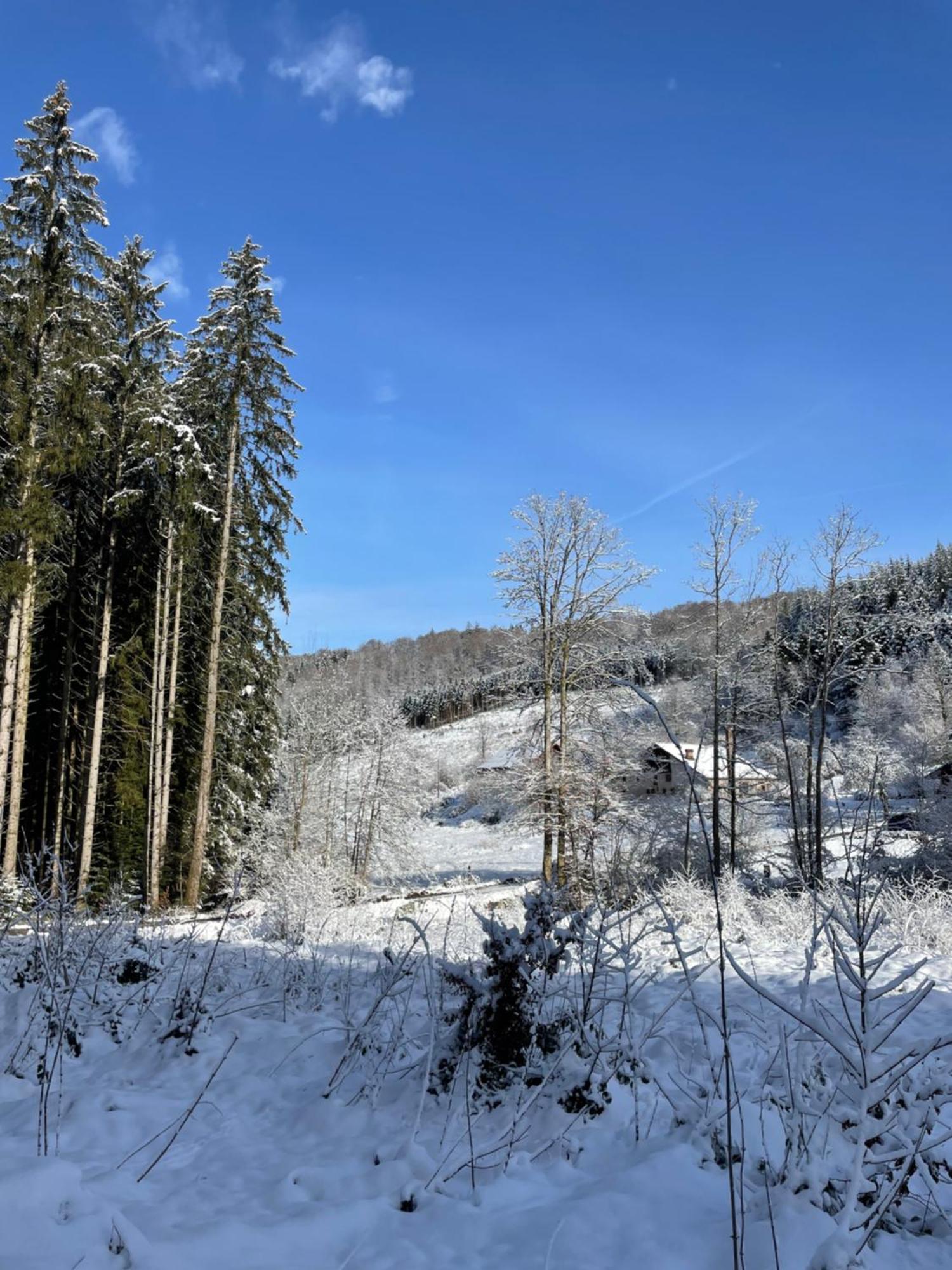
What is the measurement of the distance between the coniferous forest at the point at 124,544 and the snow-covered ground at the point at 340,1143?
9.36 m

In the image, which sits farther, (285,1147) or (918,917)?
(918,917)

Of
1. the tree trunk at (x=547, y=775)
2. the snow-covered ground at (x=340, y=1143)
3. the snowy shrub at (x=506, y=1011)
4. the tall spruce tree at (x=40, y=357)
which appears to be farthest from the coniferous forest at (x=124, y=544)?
the snowy shrub at (x=506, y=1011)

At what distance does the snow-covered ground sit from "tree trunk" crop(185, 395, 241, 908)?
362 inches

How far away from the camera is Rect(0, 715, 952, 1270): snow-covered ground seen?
2.59m

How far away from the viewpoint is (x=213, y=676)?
15.8 metres

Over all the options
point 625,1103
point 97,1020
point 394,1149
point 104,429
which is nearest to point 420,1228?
point 394,1149

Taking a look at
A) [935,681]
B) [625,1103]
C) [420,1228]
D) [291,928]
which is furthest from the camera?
[935,681]

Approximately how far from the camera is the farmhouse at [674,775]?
916 centimetres

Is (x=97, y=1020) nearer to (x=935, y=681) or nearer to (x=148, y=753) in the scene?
(x=148, y=753)

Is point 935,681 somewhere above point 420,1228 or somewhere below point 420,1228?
above

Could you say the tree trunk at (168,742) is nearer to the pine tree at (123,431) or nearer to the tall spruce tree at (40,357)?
the pine tree at (123,431)

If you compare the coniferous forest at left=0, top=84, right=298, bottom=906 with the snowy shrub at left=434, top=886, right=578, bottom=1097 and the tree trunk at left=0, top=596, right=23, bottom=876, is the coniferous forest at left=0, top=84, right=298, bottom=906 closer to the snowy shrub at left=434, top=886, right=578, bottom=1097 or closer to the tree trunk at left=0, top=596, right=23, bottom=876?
the tree trunk at left=0, top=596, right=23, bottom=876

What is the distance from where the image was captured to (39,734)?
58.2 ft

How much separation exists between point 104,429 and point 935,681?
3910cm
